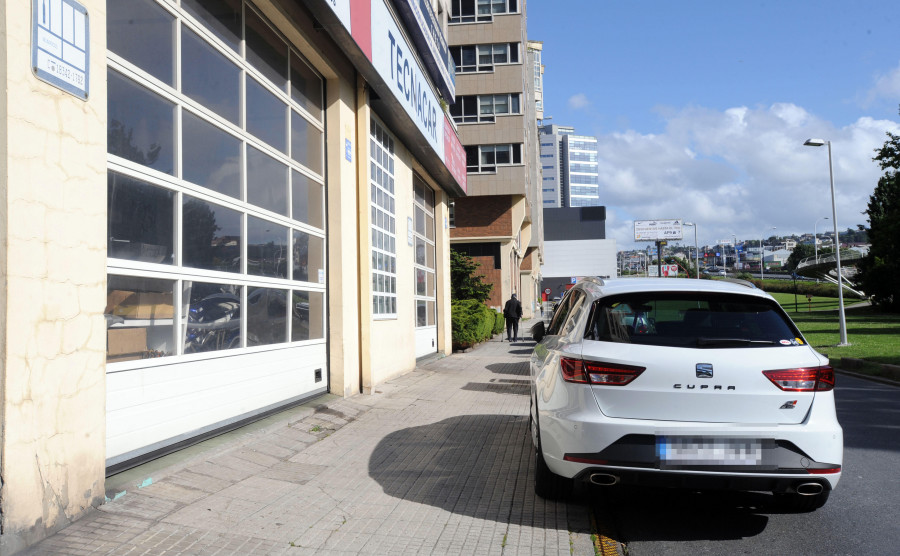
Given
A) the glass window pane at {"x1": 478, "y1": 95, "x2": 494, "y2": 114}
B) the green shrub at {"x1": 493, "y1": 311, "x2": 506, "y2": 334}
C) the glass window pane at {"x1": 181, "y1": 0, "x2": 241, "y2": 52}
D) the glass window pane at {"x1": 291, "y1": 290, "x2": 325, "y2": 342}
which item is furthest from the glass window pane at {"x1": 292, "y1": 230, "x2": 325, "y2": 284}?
the glass window pane at {"x1": 478, "y1": 95, "x2": 494, "y2": 114}

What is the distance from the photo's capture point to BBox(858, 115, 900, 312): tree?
35.6 m

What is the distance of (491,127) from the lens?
3775 centimetres

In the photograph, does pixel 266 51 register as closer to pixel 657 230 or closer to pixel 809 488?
pixel 809 488

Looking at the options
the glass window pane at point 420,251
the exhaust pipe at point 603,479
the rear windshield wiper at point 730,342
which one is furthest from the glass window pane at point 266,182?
the glass window pane at point 420,251

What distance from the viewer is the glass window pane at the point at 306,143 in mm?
8523

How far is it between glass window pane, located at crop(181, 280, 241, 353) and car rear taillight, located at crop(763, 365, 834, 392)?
4.29 metres

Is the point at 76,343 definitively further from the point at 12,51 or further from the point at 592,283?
the point at 592,283

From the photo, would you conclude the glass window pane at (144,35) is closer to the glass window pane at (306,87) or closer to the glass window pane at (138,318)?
the glass window pane at (138,318)

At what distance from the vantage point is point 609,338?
14.7ft

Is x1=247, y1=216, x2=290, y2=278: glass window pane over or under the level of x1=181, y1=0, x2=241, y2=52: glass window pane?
under

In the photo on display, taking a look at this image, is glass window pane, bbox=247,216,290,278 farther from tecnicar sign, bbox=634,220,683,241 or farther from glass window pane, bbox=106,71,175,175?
tecnicar sign, bbox=634,220,683,241

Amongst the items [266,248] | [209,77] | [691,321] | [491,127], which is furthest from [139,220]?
[491,127]

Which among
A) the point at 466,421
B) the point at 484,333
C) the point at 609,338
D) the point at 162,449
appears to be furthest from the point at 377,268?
the point at 484,333

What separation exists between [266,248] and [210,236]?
1.28 meters
